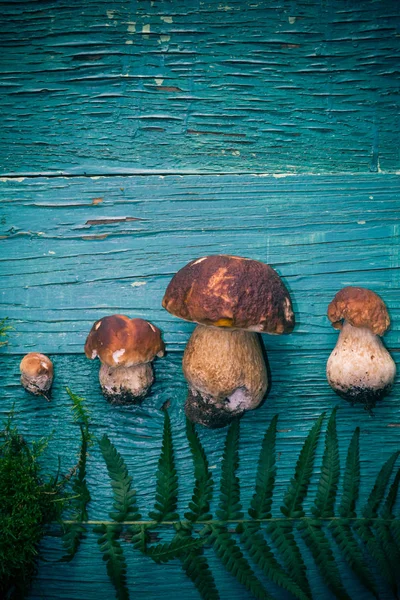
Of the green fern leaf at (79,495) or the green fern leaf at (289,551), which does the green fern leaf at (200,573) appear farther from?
the green fern leaf at (79,495)

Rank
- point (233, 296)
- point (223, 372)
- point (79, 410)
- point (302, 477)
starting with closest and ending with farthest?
point (233, 296)
point (223, 372)
point (302, 477)
point (79, 410)

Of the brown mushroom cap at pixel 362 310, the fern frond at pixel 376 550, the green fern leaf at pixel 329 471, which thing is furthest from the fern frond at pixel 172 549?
the brown mushroom cap at pixel 362 310

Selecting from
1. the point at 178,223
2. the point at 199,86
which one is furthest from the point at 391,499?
the point at 199,86

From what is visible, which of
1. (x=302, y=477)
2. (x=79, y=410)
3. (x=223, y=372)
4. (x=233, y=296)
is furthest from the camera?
(x=79, y=410)

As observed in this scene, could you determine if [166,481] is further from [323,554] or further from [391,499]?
[391,499]

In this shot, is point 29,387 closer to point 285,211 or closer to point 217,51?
point 285,211

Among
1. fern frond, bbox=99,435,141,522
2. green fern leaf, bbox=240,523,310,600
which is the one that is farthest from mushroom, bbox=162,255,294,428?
green fern leaf, bbox=240,523,310,600
